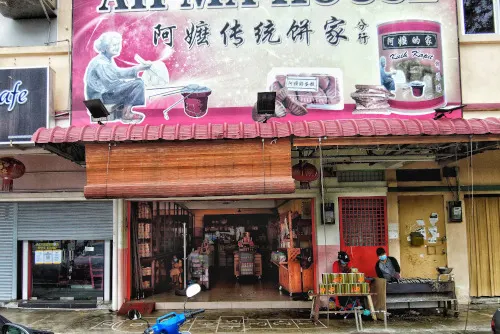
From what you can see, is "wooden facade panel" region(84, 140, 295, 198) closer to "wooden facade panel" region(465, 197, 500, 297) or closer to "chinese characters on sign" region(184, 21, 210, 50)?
"chinese characters on sign" region(184, 21, 210, 50)

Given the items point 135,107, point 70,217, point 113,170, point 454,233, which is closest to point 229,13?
point 135,107

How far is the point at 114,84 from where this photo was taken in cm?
1143

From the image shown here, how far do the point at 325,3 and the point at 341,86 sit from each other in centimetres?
221

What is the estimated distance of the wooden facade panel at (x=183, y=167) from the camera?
30.2 feet

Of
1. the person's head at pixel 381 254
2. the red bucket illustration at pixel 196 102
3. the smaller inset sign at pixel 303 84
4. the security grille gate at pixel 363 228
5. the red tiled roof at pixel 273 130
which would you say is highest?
the smaller inset sign at pixel 303 84

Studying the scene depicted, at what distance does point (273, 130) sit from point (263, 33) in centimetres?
359

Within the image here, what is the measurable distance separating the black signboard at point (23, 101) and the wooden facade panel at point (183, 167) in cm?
255

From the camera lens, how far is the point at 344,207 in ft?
40.5

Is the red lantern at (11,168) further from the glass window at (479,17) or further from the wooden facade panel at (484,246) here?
the glass window at (479,17)

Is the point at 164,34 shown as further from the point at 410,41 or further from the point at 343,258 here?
the point at 343,258

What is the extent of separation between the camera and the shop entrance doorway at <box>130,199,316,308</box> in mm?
12992

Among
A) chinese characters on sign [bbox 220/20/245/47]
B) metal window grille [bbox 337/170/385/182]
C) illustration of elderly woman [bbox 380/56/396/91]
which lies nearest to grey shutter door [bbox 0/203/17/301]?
chinese characters on sign [bbox 220/20/245/47]

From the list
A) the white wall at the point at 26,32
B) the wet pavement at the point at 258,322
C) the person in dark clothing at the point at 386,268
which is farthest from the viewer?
the white wall at the point at 26,32

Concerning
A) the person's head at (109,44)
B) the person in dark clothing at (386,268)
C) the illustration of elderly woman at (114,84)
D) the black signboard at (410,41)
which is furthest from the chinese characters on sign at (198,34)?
the person in dark clothing at (386,268)
